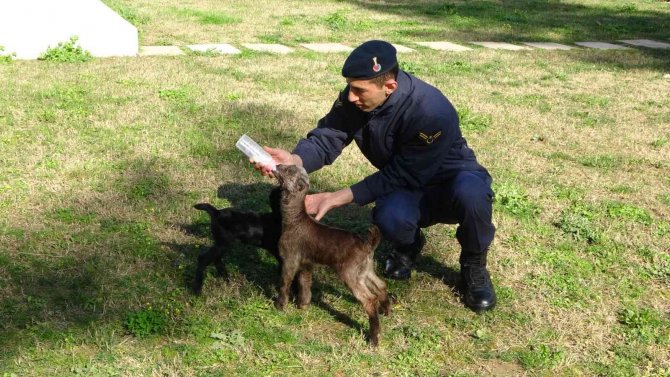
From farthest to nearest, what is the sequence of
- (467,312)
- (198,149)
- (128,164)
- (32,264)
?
(198,149)
(128,164)
(32,264)
(467,312)

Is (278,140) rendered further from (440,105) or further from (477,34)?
(477,34)

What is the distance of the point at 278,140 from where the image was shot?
802 cm

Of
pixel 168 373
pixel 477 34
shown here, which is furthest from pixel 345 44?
pixel 168 373

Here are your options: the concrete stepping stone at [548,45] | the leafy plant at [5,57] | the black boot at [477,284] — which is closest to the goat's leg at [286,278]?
the black boot at [477,284]

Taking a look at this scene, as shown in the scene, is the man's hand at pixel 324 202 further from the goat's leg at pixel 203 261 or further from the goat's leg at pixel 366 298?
the goat's leg at pixel 203 261

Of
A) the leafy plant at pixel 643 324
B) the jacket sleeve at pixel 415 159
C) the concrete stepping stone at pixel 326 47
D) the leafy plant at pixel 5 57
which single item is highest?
the jacket sleeve at pixel 415 159

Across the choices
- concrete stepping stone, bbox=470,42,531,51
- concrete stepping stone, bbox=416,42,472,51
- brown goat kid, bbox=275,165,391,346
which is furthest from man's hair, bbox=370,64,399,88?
concrete stepping stone, bbox=470,42,531,51

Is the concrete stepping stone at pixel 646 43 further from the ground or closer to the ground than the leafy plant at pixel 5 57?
closer to the ground

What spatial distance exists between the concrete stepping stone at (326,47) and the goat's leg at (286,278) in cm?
957

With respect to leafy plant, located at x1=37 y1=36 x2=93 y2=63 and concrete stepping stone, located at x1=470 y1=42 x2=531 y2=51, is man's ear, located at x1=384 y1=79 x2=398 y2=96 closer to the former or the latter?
leafy plant, located at x1=37 y1=36 x2=93 y2=63

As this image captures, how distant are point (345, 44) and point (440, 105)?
32.5ft

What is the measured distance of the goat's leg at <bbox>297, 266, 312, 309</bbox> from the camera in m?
4.47

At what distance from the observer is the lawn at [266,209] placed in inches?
167

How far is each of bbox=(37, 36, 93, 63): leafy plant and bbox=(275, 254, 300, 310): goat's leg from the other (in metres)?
8.25
